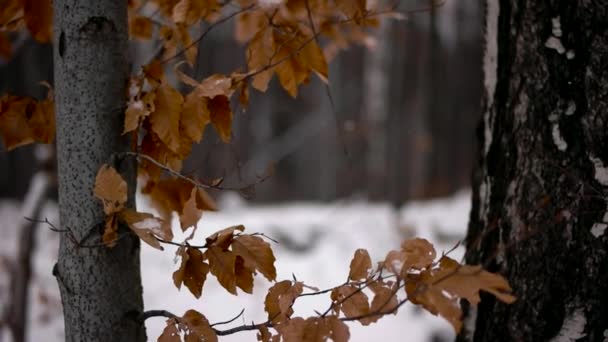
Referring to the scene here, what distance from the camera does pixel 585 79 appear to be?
1.00 meters

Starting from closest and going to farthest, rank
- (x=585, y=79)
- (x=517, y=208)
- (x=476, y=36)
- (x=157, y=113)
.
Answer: (x=157, y=113), (x=585, y=79), (x=517, y=208), (x=476, y=36)

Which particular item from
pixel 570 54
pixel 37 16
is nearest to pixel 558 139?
pixel 570 54

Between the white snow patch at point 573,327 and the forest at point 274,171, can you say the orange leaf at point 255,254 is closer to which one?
the forest at point 274,171

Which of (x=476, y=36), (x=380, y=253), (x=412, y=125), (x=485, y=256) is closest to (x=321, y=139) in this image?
(x=412, y=125)

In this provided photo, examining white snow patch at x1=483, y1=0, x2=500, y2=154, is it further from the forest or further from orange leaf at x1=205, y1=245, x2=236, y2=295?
orange leaf at x1=205, y1=245, x2=236, y2=295

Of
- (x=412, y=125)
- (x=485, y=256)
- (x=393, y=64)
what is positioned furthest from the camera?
(x=412, y=125)

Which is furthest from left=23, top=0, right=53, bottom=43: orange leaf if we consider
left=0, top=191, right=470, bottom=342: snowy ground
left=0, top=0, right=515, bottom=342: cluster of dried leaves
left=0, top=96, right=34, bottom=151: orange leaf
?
left=0, top=191, right=470, bottom=342: snowy ground

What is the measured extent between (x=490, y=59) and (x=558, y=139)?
29 cm

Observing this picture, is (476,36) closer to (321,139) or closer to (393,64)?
(321,139)

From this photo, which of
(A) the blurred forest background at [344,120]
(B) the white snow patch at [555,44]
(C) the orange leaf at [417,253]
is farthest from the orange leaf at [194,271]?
(A) the blurred forest background at [344,120]

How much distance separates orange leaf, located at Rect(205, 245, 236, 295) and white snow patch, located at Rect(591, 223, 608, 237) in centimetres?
77

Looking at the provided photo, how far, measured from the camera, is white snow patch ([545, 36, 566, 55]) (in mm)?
1017

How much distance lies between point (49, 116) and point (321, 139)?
12.2 metres

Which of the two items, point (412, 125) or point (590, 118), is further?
point (412, 125)
